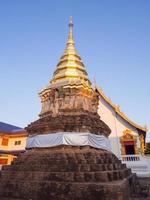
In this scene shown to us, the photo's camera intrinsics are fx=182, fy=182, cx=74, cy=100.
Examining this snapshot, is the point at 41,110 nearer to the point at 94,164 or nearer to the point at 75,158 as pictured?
the point at 75,158

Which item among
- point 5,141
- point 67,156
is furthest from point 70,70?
point 5,141

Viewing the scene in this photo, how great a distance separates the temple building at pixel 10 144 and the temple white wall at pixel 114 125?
39.9 feet

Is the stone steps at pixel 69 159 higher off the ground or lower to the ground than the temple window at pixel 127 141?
lower

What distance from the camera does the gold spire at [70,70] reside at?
41.7 feet

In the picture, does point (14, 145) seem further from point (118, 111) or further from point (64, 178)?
point (64, 178)

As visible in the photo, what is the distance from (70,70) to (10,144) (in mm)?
17147

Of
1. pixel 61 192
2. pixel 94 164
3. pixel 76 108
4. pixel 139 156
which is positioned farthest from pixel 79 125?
pixel 139 156

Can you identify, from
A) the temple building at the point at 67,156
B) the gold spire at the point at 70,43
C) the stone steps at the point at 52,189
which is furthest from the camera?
the gold spire at the point at 70,43

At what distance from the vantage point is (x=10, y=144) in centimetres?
2555

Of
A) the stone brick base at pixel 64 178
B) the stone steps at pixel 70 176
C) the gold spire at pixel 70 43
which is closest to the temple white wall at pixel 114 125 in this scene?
the gold spire at pixel 70 43

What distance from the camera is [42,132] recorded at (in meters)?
10.6

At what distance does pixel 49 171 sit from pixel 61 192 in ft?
3.91

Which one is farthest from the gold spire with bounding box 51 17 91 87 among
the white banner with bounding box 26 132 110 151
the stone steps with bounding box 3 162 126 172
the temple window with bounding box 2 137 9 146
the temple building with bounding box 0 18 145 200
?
the temple window with bounding box 2 137 9 146

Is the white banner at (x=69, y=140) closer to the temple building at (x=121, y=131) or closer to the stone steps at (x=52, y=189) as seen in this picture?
the stone steps at (x=52, y=189)
